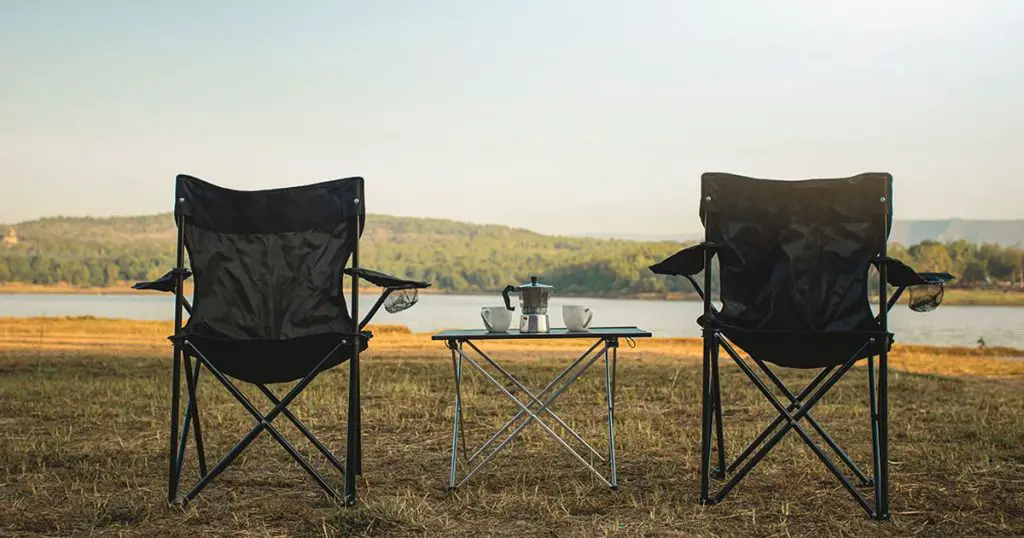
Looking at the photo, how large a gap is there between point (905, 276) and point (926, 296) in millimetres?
307

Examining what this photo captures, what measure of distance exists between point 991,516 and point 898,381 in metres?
4.36

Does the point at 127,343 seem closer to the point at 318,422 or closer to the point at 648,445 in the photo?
the point at 318,422

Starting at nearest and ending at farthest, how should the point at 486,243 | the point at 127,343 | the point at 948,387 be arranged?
the point at 948,387 → the point at 127,343 → the point at 486,243

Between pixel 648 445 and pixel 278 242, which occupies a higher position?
pixel 278 242

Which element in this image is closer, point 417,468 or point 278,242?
point 278,242

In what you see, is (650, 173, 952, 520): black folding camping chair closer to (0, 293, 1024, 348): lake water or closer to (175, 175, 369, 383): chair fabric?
(175, 175, 369, 383): chair fabric

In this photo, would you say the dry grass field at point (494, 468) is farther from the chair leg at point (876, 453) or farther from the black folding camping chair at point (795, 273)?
the black folding camping chair at point (795, 273)

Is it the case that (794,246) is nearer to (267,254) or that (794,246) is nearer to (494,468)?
(494,468)

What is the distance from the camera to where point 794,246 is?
3.07 meters

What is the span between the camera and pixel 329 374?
743 centimetres

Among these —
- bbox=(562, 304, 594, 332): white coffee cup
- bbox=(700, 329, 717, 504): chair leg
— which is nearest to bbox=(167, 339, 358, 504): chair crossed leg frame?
bbox=(562, 304, 594, 332): white coffee cup

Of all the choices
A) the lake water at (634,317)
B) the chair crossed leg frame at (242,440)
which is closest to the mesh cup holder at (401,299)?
the chair crossed leg frame at (242,440)

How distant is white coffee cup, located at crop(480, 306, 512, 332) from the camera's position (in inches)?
134

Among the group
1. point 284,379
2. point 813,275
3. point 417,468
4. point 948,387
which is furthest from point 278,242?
point 948,387
